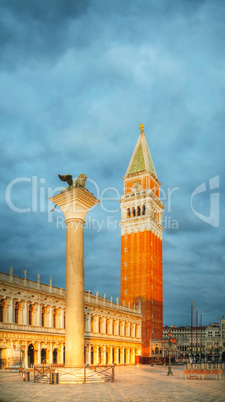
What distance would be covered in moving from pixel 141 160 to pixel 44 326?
52.9 metres

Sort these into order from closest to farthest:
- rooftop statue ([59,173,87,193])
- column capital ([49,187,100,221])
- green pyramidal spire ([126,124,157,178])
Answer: column capital ([49,187,100,221]), rooftop statue ([59,173,87,193]), green pyramidal spire ([126,124,157,178])

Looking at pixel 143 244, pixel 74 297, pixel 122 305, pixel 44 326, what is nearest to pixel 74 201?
pixel 74 297

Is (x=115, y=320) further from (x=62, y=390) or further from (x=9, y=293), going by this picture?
(x=62, y=390)

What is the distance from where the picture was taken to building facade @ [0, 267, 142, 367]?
43.8 m

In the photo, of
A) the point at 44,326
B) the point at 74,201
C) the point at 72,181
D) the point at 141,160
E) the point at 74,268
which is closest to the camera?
the point at 74,268

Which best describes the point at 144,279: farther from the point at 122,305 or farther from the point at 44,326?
the point at 44,326

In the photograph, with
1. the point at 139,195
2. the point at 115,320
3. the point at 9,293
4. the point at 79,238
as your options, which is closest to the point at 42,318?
the point at 9,293

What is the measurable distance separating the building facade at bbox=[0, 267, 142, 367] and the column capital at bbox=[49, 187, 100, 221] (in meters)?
20.7

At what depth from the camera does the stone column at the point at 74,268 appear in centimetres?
2327

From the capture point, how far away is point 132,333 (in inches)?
3049

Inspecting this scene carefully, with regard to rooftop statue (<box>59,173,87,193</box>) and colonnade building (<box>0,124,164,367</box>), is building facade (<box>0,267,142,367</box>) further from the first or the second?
rooftop statue (<box>59,173,87,193</box>)

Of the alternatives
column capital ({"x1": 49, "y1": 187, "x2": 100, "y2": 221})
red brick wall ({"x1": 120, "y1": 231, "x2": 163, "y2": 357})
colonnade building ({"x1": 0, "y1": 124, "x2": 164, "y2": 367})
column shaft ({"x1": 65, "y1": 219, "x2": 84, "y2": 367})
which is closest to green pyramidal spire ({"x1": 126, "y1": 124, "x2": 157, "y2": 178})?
colonnade building ({"x1": 0, "y1": 124, "x2": 164, "y2": 367})

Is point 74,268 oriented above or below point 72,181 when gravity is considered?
below

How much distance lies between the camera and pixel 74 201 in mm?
24719
